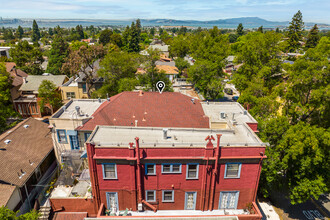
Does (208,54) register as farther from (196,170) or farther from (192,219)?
(192,219)

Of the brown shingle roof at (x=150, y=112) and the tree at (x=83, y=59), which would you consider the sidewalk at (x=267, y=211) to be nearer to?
the brown shingle roof at (x=150, y=112)

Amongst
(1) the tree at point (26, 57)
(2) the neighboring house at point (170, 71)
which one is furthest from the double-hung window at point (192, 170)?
(1) the tree at point (26, 57)

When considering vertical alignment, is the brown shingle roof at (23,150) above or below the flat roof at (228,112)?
below

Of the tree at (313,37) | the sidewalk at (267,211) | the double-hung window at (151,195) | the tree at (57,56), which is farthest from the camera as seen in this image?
the tree at (313,37)

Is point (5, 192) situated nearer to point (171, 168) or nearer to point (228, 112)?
point (171, 168)

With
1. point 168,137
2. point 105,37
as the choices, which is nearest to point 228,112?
point 168,137

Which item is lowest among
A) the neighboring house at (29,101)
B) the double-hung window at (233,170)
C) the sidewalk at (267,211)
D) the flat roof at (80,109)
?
the sidewalk at (267,211)

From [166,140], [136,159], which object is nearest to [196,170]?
[166,140]
